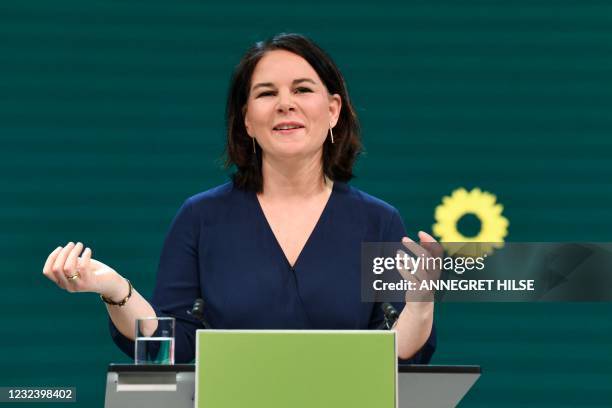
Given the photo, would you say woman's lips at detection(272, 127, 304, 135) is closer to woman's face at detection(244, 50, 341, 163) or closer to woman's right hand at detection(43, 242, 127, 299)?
woman's face at detection(244, 50, 341, 163)

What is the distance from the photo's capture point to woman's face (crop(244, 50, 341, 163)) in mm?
3119

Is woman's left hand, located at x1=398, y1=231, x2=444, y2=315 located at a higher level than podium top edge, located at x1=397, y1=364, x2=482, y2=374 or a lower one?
higher

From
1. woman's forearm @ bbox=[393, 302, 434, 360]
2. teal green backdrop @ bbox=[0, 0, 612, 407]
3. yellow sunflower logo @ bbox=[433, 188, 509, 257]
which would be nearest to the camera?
woman's forearm @ bbox=[393, 302, 434, 360]

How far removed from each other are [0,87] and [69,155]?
1.18 feet

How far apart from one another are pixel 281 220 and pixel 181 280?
0.33 metres

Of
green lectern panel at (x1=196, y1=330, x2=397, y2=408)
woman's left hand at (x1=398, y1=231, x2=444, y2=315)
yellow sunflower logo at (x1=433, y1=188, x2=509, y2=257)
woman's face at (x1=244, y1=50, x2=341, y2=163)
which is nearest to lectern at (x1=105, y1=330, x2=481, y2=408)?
green lectern panel at (x1=196, y1=330, x2=397, y2=408)

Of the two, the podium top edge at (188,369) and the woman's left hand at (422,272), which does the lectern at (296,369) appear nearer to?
the podium top edge at (188,369)

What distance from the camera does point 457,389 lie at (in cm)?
230

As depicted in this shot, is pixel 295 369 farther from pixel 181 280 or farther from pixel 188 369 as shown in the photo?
pixel 181 280

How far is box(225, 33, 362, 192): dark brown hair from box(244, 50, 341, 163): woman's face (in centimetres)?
3

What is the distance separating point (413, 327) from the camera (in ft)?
8.60
